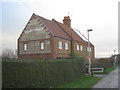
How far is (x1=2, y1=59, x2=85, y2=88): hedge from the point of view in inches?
470

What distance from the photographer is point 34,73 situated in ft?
46.5

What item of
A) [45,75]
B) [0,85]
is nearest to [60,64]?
[45,75]

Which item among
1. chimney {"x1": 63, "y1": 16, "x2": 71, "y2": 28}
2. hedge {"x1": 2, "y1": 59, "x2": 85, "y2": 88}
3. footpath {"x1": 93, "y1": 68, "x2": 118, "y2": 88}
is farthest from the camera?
chimney {"x1": 63, "y1": 16, "x2": 71, "y2": 28}

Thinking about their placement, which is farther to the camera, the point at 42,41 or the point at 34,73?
the point at 42,41

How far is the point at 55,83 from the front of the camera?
17.6m

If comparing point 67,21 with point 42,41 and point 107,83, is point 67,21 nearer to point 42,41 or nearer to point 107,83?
point 42,41

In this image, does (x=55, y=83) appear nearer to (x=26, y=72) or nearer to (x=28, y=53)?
(x=26, y=72)

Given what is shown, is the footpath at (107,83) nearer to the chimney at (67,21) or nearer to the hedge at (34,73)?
the hedge at (34,73)

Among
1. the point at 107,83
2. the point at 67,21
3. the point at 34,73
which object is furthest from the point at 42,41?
the point at 34,73

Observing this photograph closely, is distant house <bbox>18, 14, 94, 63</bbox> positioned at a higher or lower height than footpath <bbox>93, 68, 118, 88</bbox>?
higher

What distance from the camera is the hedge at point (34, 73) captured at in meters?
11.9

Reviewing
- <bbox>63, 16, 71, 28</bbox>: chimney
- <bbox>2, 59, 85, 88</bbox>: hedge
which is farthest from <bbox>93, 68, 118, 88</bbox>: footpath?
<bbox>63, 16, 71, 28</bbox>: chimney

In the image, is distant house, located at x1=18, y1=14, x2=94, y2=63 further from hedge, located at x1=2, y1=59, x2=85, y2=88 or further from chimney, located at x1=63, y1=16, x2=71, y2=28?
hedge, located at x1=2, y1=59, x2=85, y2=88

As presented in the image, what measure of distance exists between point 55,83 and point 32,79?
13.4ft
